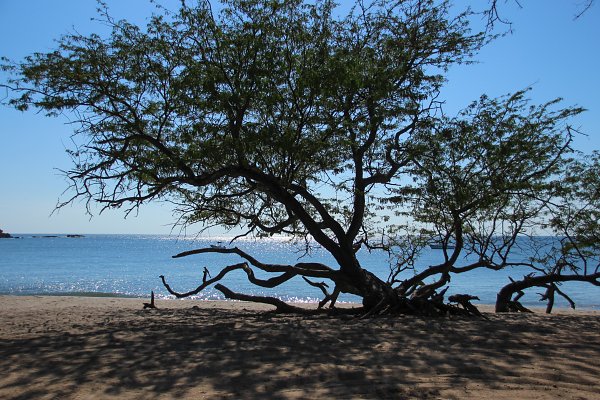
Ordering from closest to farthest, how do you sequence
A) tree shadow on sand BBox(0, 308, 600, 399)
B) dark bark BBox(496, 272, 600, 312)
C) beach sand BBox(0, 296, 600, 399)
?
1. beach sand BBox(0, 296, 600, 399)
2. tree shadow on sand BBox(0, 308, 600, 399)
3. dark bark BBox(496, 272, 600, 312)

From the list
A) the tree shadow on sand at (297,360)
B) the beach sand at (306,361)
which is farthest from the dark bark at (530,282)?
the beach sand at (306,361)

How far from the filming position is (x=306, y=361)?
5879 mm

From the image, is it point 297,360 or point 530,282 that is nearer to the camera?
point 297,360

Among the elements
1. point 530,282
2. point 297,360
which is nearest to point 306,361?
point 297,360

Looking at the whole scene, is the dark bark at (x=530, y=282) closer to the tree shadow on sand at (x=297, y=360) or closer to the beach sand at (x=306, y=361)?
the tree shadow on sand at (x=297, y=360)

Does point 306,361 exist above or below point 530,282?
below

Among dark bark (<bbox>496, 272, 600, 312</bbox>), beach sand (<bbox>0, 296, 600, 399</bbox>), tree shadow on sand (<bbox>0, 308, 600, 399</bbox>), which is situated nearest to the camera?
beach sand (<bbox>0, 296, 600, 399</bbox>)

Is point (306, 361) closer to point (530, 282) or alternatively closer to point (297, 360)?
point (297, 360)

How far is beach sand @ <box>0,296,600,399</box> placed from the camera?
15.4 feet

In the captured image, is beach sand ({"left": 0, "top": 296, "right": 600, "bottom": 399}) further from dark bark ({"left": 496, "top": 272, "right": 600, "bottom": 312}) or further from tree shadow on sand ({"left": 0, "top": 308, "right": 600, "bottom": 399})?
dark bark ({"left": 496, "top": 272, "right": 600, "bottom": 312})

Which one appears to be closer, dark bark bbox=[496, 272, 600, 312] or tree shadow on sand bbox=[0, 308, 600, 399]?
tree shadow on sand bbox=[0, 308, 600, 399]

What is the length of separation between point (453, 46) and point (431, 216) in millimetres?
4056

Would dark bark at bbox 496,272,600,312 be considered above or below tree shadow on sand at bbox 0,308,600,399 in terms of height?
above

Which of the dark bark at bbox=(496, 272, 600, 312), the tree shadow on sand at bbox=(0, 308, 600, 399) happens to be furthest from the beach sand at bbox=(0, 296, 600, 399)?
the dark bark at bbox=(496, 272, 600, 312)
